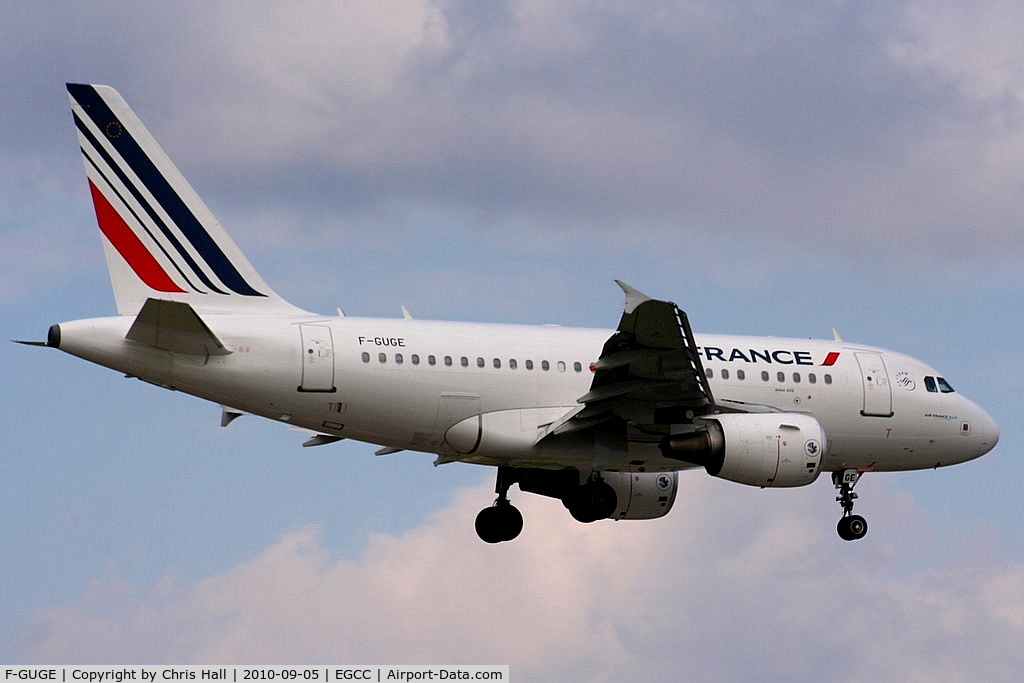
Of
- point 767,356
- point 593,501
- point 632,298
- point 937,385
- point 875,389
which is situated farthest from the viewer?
point 937,385

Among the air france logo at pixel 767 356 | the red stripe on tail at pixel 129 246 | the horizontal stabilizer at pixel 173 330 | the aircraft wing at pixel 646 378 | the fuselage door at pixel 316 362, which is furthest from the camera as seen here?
the air france logo at pixel 767 356

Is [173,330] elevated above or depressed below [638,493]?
below

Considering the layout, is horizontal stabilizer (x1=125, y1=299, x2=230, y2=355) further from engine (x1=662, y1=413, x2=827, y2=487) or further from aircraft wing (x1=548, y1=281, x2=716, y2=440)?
engine (x1=662, y1=413, x2=827, y2=487)

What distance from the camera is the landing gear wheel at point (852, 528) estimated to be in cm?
3381

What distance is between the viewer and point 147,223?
2938cm

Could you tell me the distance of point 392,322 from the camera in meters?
30.4

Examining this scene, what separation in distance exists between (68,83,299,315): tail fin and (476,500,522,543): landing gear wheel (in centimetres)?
759

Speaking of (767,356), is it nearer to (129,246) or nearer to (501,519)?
(501,519)

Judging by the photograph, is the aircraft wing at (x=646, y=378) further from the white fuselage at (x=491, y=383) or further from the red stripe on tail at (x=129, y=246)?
the red stripe on tail at (x=129, y=246)

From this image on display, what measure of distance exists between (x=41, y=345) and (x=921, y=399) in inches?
716

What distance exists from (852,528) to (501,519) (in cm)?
751

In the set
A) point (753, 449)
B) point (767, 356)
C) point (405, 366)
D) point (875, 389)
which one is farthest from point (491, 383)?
point (875, 389)

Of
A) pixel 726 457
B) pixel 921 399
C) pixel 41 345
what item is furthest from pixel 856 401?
pixel 41 345

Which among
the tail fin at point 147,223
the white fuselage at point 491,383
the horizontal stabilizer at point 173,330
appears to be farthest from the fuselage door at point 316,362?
the horizontal stabilizer at point 173,330
